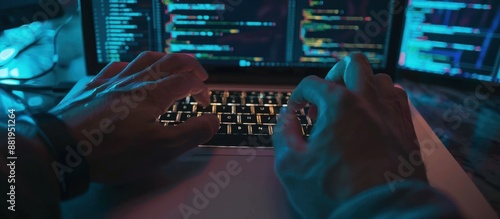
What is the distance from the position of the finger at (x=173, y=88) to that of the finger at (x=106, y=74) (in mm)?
103

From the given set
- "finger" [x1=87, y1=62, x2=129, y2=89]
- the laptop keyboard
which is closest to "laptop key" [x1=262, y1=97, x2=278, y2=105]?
the laptop keyboard

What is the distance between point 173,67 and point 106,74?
0.35 feet

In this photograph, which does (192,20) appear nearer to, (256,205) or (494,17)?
(256,205)

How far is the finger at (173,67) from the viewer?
1.95 ft

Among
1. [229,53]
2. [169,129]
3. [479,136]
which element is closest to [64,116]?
[169,129]

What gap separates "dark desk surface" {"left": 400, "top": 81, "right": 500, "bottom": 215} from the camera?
1.92ft

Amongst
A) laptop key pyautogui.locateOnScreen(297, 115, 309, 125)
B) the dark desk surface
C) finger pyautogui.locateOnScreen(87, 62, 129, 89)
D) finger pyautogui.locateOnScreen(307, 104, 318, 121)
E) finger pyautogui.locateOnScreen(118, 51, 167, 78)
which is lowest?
the dark desk surface

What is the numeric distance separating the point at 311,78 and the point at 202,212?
0.20 m

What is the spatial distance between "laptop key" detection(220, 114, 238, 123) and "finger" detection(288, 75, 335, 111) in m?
0.11

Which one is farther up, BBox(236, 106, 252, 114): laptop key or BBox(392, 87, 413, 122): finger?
A: BBox(392, 87, 413, 122): finger

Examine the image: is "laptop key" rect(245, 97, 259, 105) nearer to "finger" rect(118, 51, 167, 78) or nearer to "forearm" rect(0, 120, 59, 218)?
"finger" rect(118, 51, 167, 78)

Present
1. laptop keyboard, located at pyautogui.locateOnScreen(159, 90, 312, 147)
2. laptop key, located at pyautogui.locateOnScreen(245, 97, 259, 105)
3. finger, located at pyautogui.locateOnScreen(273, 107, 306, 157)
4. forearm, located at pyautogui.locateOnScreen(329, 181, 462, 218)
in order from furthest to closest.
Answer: laptop key, located at pyautogui.locateOnScreen(245, 97, 259, 105), laptop keyboard, located at pyautogui.locateOnScreen(159, 90, 312, 147), finger, located at pyautogui.locateOnScreen(273, 107, 306, 157), forearm, located at pyautogui.locateOnScreen(329, 181, 462, 218)

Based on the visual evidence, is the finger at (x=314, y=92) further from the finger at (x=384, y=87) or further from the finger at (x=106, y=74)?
the finger at (x=106, y=74)

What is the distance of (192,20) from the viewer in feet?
2.44
